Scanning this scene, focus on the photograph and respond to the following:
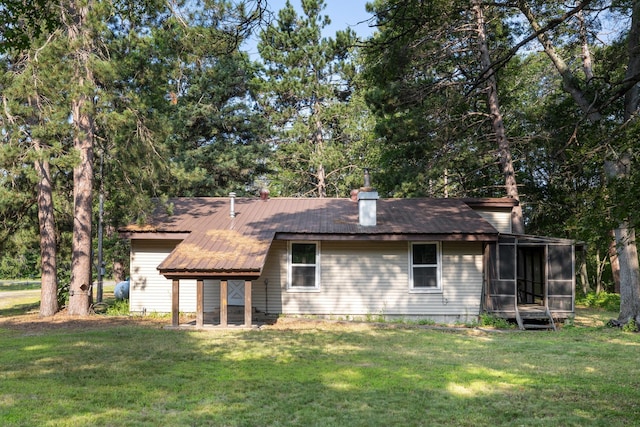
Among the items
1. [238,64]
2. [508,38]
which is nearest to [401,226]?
[508,38]

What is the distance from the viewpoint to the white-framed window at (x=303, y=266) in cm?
1493

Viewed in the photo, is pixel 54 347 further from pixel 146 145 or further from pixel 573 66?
pixel 573 66

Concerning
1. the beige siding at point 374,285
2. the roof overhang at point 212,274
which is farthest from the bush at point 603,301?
the roof overhang at point 212,274

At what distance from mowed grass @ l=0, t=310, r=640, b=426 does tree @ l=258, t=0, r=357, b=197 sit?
19380mm

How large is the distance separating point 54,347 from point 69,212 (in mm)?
10237

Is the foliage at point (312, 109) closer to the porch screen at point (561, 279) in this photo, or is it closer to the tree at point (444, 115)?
the tree at point (444, 115)

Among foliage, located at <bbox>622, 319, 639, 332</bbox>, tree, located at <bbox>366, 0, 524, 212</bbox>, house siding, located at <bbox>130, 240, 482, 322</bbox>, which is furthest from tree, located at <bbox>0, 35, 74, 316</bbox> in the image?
foliage, located at <bbox>622, 319, 639, 332</bbox>

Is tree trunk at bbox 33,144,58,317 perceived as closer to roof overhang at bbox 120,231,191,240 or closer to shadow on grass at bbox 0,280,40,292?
roof overhang at bbox 120,231,191,240

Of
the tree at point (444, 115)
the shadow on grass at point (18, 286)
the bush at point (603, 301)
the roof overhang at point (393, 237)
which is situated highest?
the tree at point (444, 115)

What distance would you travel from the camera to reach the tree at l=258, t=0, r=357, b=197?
1145 inches

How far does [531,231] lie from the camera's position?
25031 millimetres

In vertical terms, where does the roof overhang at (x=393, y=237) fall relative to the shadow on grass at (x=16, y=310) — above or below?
above

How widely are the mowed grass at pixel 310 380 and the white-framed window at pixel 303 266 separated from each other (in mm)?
3273

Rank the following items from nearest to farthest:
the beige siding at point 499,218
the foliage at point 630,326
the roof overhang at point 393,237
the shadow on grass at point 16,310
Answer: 1. the foliage at point 630,326
2. the roof overhang at point 393,237
3. the beige siding at point 499,218
4. the shadow on grass at point 16,310
